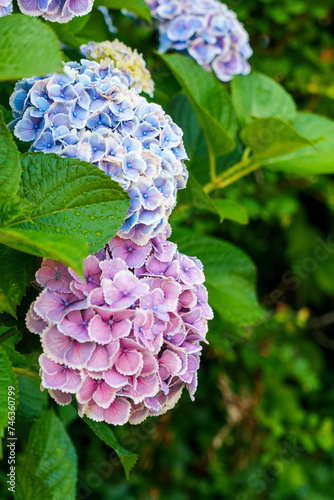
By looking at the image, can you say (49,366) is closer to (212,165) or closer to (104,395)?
(104,395)

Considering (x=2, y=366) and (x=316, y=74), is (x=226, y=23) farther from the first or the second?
(x=316, y=74)

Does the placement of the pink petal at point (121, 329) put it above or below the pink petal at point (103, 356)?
above

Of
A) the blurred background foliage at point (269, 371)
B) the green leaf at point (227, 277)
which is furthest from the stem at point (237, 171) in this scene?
the blurred background foliage at point (269, 371)

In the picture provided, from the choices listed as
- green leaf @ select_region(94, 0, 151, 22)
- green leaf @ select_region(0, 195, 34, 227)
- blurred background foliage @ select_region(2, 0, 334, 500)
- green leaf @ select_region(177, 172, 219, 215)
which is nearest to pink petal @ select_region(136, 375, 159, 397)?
green leaf @ select_region(0, 195, 34, 227)

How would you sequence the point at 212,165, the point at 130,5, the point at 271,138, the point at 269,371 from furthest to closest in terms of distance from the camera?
the point at 269,371 < the point at 212,165 < the point at 271,138 < the point at 130,5

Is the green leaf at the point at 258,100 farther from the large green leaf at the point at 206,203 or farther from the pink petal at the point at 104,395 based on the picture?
the pink petal at the point at 104,395

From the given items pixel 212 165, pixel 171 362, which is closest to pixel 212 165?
pixel 212 165

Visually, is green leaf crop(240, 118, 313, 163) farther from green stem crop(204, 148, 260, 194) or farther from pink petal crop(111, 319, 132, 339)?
pink petal crop(111, 319, 132, 339)
